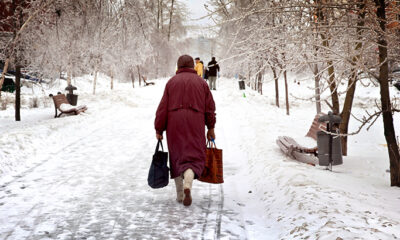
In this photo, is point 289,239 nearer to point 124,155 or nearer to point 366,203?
point 366,203

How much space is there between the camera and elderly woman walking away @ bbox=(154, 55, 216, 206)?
492 cm

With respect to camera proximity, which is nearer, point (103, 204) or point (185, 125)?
point (185, 125)

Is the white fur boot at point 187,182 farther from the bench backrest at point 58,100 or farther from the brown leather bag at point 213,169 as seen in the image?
the bench backrest at point 58,100

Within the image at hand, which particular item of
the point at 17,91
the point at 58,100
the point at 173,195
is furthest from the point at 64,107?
the point at 173,195

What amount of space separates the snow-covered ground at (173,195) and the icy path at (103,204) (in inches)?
0.5

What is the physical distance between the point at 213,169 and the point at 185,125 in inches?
28.8

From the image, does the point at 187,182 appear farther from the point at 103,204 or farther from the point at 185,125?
the point at 103,204

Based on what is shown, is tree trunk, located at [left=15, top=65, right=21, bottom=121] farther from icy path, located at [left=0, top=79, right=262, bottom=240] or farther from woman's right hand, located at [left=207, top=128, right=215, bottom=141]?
woman's right hand, located at [left=207, top=128, right=215, bottom=141]

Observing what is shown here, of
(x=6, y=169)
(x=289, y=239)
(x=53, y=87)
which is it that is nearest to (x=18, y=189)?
(x=6, y=169)

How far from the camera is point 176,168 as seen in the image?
500 centimetres

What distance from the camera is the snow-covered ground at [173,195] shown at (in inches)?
161

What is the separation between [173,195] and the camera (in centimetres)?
561

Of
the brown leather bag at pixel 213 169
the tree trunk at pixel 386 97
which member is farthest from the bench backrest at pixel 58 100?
the tree trunk at pixel 386 97

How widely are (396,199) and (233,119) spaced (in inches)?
363
